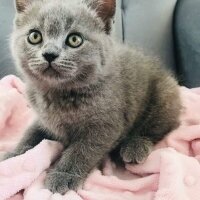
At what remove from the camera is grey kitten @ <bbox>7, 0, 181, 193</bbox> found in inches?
47.4

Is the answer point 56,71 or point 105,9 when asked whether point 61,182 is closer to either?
point 56,71

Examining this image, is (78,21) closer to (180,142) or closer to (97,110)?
(97,110)

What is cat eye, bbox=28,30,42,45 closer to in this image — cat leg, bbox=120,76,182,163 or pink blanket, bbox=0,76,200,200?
pink blanket, bbox=0,76,200,200

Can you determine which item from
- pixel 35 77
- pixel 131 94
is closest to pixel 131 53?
pixel 131 94

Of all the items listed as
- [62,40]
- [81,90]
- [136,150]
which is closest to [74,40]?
[62,40]

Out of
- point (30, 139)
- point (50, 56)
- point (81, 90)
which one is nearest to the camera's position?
point (50, 56)

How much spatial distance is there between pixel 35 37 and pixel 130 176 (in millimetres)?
511

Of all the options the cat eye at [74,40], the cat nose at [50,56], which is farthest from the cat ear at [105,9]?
the cat nose at [50,56]

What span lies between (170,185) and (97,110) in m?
0.31

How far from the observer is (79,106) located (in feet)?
4.23

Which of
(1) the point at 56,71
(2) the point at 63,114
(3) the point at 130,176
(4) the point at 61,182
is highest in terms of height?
(1) the point at 56,71

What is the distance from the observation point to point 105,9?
1319mm

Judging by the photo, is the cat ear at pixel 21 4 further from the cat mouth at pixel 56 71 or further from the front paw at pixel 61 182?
the front paw at pixel 61 182

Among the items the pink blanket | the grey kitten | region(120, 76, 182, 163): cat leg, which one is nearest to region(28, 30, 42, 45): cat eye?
the grey kitten
